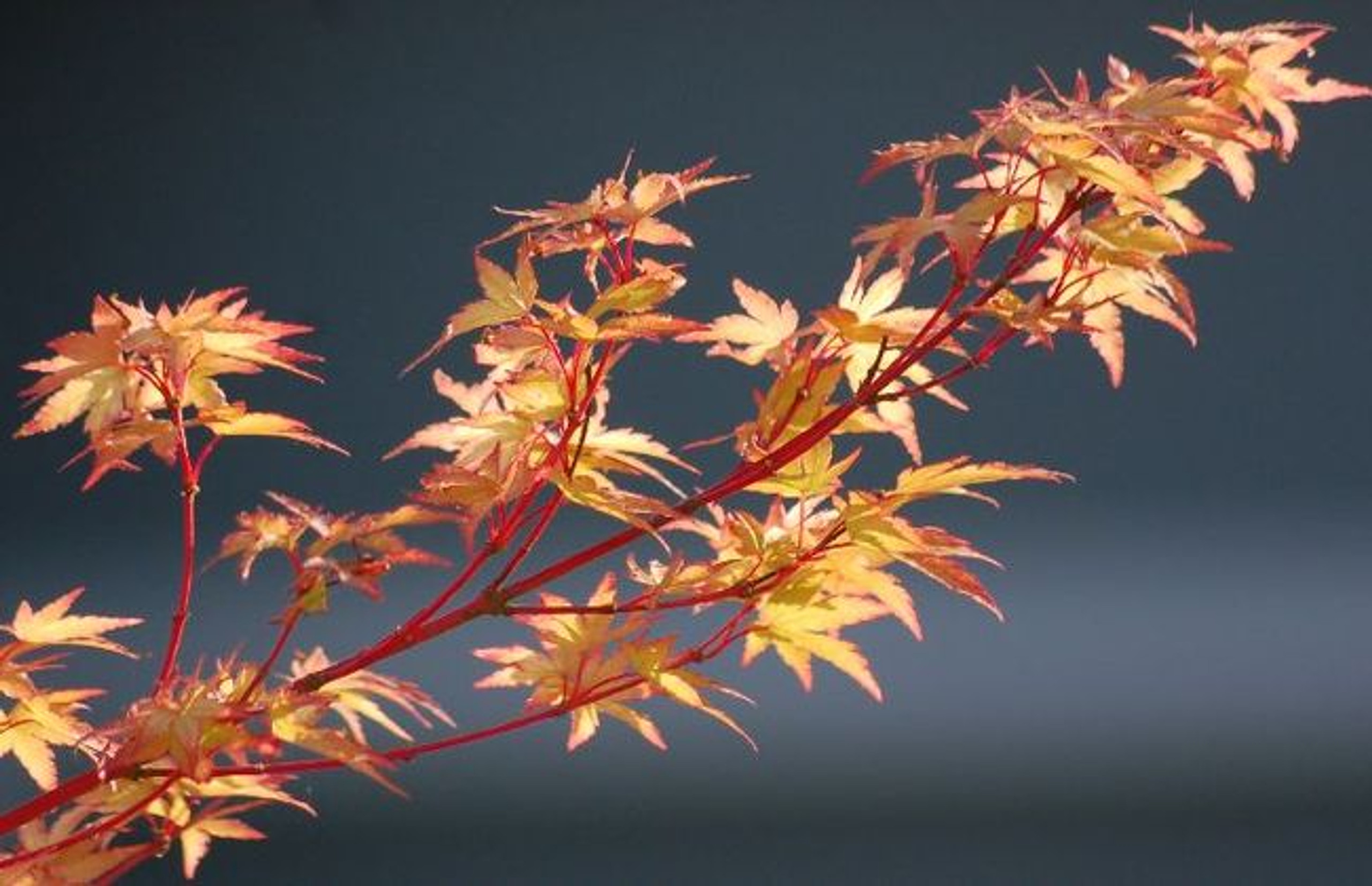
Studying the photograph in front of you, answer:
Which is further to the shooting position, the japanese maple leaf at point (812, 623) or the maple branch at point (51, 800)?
the japanese maple leaf at point (812, 623)

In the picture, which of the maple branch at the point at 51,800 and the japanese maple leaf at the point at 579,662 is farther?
the japanese maple leaf at the point at 579,662

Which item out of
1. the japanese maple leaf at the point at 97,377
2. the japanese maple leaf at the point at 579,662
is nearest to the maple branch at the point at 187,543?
the japanese maple leaf at the point at 97,377

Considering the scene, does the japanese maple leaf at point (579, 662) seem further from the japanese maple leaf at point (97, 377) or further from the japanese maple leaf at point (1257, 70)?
the japanese maple leaf at point (1257, 70)

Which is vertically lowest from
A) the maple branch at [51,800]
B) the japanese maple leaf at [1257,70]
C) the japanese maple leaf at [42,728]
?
the maple branch at [51,800]

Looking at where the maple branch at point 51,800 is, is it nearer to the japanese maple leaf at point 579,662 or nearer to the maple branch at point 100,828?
the maple branch at point 100,828

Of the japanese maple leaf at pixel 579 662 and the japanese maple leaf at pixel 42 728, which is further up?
the japanese maple leaf at pixel 579 662

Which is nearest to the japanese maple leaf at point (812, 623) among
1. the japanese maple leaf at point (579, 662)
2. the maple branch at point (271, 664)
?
the japanese maple leaf at point (579, 662)

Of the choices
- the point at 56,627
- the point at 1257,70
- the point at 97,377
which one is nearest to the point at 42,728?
the point at 56,627

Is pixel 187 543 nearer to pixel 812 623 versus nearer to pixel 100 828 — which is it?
pixel 100 828

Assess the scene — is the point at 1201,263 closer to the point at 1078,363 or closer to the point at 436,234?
the point at 1078,363

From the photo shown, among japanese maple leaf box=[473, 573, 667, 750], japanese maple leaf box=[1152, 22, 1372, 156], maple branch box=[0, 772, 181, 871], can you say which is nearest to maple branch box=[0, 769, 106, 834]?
maple branch box=[0, 772, 181, 871]

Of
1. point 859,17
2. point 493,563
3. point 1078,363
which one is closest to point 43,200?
point 493,563
